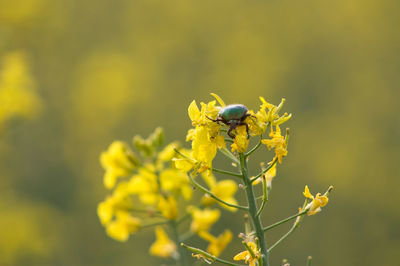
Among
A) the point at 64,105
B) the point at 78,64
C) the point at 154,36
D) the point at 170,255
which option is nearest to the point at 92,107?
the point at 64,105

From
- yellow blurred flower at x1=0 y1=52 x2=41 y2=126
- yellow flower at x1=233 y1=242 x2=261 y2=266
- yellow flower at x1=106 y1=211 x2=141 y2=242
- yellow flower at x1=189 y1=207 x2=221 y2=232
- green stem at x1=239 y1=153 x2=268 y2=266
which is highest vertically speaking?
yellow blurred flower at x1=0 y1=52 x2=41 y2=126

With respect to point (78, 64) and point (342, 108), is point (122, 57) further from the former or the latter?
point (342, 108)

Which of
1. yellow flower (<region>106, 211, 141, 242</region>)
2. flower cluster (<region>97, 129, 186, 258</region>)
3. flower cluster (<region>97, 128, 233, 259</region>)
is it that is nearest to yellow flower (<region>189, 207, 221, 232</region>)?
flower cluster (<region>97, 128, 233, 259</region>)

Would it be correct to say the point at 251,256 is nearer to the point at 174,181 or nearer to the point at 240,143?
the point at 240,143

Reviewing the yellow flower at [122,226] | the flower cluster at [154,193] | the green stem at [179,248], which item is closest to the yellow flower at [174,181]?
the flower cluster at [154,193]

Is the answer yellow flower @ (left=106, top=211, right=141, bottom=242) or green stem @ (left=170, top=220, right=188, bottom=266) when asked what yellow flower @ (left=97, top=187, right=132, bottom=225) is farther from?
green stem @ (left=170, top=220, right=188, bottom=266)

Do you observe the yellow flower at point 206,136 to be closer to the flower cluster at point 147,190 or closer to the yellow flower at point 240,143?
the yellow flower at point 240,143
